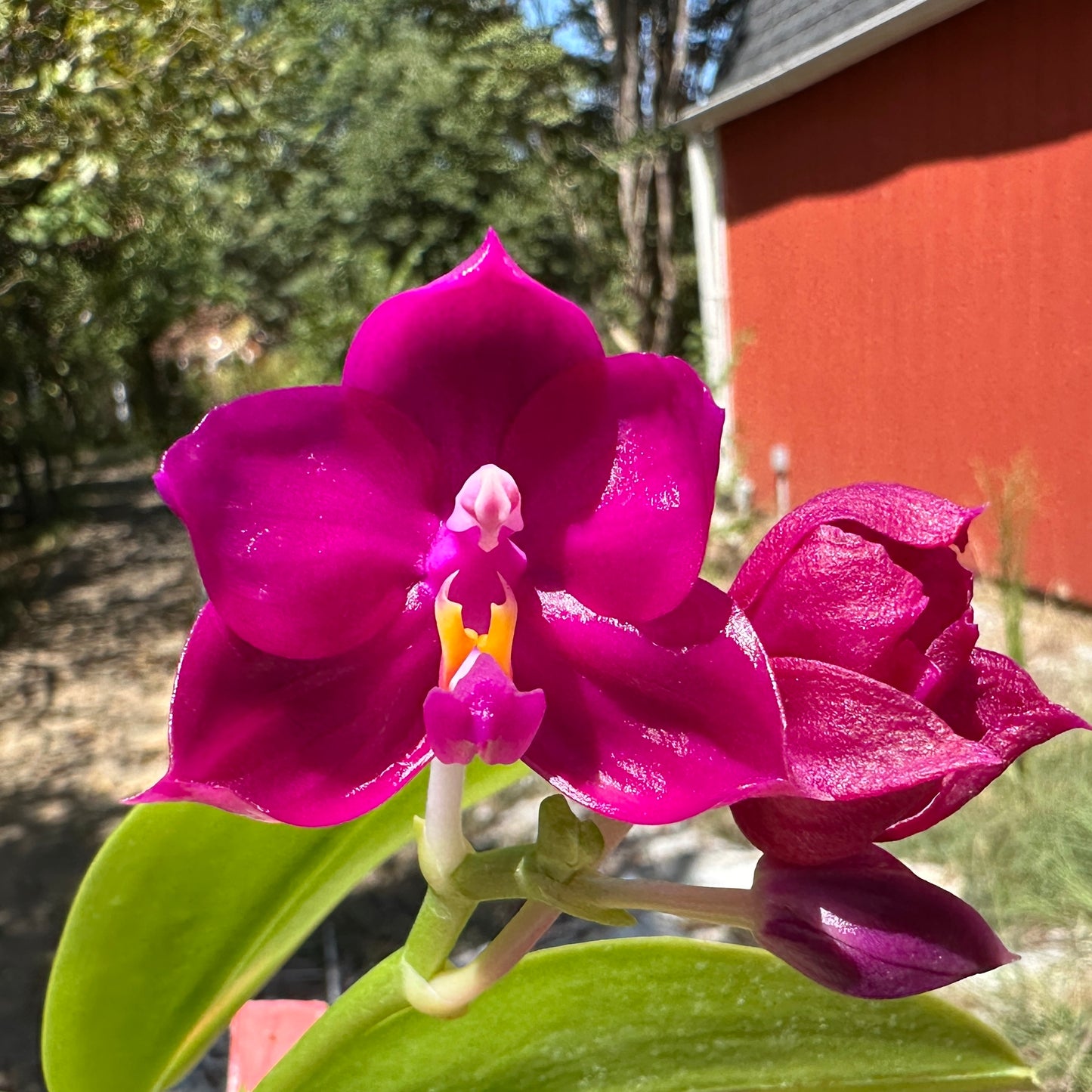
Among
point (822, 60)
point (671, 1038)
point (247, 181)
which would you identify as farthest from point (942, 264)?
point (671, 1038)

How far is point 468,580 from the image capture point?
47cm

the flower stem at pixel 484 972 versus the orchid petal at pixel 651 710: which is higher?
the orchid petal at pixel 651 710

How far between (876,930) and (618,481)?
0.77ft

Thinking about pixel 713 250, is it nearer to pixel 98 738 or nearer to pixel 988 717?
pixel 98 738

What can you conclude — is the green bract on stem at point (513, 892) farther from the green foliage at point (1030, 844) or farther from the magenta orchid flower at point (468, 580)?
the green foliage at point (1030, 844)

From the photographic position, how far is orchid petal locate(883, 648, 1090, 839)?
454 millimetres

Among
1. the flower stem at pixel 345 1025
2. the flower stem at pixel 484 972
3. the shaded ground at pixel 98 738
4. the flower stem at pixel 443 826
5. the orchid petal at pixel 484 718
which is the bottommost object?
the shaded ground at pixel 98 738

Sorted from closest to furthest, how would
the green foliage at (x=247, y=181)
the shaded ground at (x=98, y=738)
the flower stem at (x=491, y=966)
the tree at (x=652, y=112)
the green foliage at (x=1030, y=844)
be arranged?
the flower stem at (x=491, y=966) → the green foliage at (x=1030, y=844) → the green foliage at (x=247, y=181) → the shaded ground at (x=98, y=738) → the tree at (x=652, y=112)

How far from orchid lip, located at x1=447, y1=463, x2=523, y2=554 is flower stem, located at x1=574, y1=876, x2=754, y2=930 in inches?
6.7

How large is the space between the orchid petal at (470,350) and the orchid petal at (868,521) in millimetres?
128

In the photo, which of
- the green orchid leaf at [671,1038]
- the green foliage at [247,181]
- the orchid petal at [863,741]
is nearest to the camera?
the orchid petal at [863,741]

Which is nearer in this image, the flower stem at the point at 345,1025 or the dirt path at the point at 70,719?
the flower stem at the point at 345,1025

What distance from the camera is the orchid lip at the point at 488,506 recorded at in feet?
1.46

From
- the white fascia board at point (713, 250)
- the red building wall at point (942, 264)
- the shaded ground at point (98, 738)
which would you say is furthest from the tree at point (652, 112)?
the shaded ground at point (98, 738)
